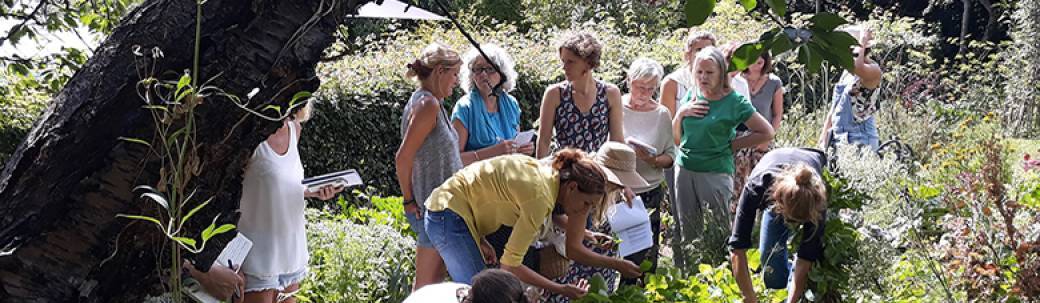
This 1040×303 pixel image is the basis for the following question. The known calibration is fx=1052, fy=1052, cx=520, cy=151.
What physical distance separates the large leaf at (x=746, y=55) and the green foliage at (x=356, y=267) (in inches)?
113

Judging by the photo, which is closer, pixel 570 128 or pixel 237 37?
pixel 237 37

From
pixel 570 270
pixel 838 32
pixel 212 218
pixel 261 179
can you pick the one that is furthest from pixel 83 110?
pixel 570 270

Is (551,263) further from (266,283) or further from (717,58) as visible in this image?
(717,58)

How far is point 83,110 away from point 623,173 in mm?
2908

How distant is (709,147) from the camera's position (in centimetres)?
528

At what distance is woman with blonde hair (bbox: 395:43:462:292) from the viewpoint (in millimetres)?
Answer: 4184

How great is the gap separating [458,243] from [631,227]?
1075mm

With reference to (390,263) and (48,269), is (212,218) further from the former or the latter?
(390,263)

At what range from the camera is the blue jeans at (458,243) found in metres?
3.53

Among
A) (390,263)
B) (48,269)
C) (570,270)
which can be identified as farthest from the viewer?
(390,263)

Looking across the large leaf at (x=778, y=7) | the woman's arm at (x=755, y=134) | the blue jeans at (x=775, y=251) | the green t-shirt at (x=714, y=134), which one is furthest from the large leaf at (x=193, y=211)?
the woman's arm at (x=755, y=134)

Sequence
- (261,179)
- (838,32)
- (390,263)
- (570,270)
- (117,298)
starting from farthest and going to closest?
(390,263), (570,270), (261,179), (838,32), (117,298)

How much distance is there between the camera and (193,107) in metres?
1.38

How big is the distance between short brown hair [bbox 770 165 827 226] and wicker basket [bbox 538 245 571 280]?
2.61ft
